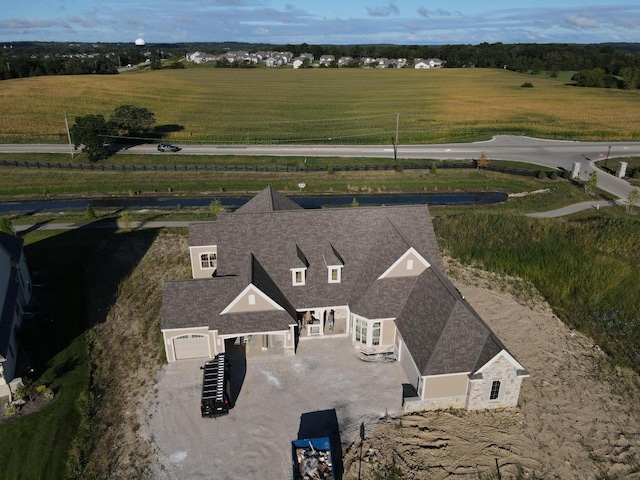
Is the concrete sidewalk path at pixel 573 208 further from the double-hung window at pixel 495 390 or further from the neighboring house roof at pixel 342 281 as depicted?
the double-hung window at pixel 495 390

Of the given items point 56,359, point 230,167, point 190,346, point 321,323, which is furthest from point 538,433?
point 230,167

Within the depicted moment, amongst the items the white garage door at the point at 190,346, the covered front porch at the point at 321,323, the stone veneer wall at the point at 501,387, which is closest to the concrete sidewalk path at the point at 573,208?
the covered front porch at the point at 321,323

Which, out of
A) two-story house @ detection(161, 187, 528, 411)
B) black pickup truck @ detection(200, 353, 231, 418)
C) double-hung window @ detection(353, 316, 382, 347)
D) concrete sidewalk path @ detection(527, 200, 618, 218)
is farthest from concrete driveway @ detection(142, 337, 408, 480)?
concrete sidewalk path @ detection(527, 200, 618, 218)

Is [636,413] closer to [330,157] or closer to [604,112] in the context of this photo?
[330,157]

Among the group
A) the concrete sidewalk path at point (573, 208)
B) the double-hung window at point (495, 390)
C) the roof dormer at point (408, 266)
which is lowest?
the double-hung window at point (495, 390)

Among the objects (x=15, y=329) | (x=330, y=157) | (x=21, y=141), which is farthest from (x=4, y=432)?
(x=21, y=141)

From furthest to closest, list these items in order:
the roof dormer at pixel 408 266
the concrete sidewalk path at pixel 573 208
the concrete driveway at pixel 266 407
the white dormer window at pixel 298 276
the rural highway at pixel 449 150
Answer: the rural highway at pixel 449 150, the concrete sidewalk path at pixel 573 208, the white dormer window at pixel 298 276, the roof dormer at pixel 408 266, the concrete driveway at pixel 266 407

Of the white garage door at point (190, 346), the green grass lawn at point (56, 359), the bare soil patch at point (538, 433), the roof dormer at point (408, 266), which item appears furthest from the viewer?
the roof dormer at point (408, 266)
